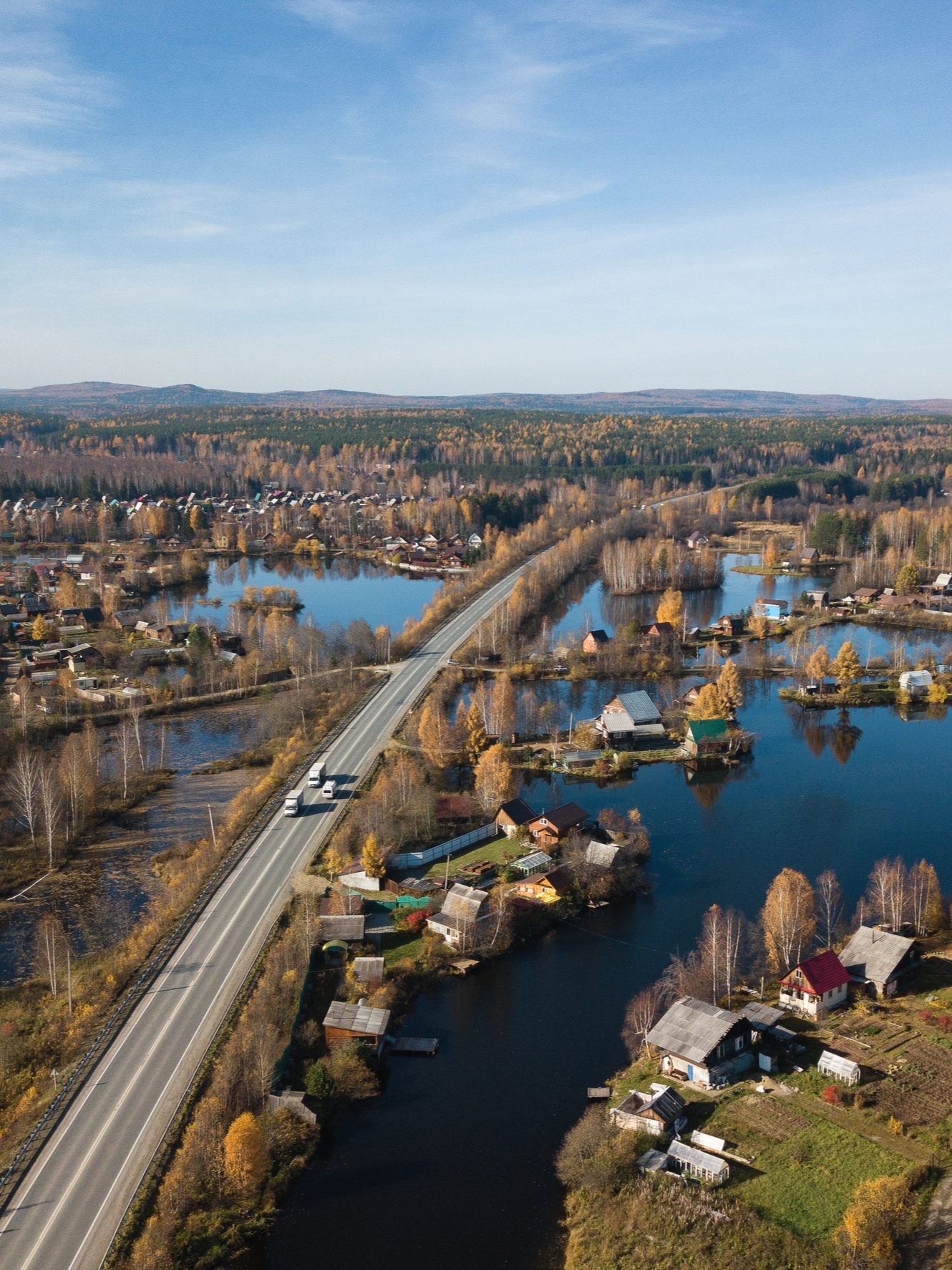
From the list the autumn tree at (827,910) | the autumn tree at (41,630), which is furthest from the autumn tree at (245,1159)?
the autumn tree at (41,630)

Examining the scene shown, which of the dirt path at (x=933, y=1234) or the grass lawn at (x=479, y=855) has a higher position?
the grass lawn at (x=479, y=855)

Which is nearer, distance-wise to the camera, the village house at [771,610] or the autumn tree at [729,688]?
the autumn tree at [729,688]

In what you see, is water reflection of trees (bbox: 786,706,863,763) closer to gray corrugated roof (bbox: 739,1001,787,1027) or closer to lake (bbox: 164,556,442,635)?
gray corrugated roof (bbox: 739,1001,787,1027)

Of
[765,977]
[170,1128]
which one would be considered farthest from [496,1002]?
[170,1128]

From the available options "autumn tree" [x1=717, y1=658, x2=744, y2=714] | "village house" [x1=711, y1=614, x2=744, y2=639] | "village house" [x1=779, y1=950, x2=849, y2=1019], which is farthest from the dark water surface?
"village house" [x1=711, y1=614, x2=744, y2=639]

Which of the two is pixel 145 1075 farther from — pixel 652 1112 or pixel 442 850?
pixel 442 850

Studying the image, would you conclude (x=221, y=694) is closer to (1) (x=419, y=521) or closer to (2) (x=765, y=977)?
(2) (x=765, y=977)

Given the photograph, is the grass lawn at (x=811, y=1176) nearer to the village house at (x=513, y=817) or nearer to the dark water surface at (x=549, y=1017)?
the dark water surface at (x=549, y=1017)
